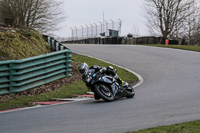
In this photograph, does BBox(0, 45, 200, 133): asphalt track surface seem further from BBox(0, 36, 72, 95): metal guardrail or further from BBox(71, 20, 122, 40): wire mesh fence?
BBox(71, 20, 122, 40): wire mesh fence

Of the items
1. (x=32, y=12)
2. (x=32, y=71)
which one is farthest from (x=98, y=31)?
(x=32, y=71)

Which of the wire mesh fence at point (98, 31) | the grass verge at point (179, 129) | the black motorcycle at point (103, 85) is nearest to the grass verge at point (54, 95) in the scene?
the black motorcycle at point (103, 85)

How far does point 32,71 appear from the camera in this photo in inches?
480

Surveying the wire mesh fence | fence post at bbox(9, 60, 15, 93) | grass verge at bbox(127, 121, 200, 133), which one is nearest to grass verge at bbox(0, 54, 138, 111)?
fence post at bbox(9, 60, 15, 93)

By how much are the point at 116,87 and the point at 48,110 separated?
213 centimetres

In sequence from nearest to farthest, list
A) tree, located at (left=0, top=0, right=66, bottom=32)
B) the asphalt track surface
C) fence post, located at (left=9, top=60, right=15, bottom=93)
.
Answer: the asphalt track surface → fence post, located at (left=9, top=60, right=15, bottom=93) → tree, located at (left=0, top=0, right=66, bottom=32)

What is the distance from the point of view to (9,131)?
6.33 meters

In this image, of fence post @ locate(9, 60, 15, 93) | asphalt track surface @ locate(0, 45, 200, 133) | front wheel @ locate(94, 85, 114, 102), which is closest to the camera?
asphalt track surface @ locate(0, 45, 200, 133)

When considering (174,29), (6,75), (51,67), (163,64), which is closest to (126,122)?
(6,75)

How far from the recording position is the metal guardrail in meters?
11.1

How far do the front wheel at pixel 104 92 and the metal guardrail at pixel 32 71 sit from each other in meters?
3.33

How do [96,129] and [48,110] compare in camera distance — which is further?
[48,110]

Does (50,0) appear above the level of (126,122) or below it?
above

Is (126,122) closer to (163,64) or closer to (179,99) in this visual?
(179,99)
